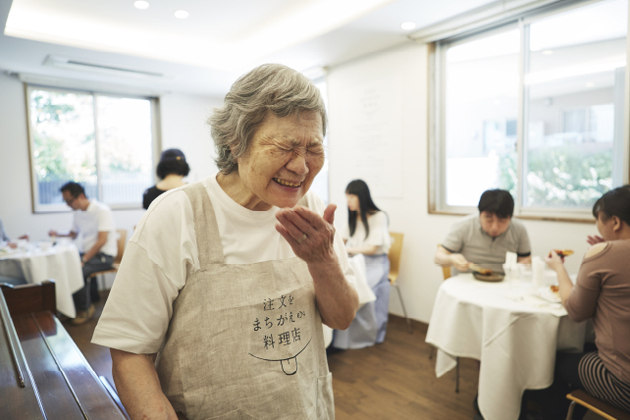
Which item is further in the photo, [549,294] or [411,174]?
[411,174]

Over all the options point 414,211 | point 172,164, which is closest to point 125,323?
point 172,164

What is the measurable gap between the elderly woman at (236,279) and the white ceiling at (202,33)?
8.15 feet

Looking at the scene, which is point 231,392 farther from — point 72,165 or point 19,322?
point 72,165

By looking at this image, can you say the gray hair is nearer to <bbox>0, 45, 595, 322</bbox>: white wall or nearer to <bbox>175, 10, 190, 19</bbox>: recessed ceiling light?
<bbox>0, 45, 595, 322</bbox>: white wall

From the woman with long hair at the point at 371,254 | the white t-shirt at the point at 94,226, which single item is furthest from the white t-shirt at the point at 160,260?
the white t-shirt at the point at 94,226

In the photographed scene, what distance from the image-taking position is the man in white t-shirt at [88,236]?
13.2 feet

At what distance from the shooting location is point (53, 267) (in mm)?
3492

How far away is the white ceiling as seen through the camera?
3242 mm

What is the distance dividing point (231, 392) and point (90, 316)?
13.3ft

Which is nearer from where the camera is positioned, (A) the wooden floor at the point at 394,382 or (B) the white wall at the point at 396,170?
(A) the wooden floor at the point at 394,382

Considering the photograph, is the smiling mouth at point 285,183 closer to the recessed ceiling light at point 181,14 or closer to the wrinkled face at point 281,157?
the wrinkled face at point 281,157

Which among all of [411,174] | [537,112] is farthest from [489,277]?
[411,174]

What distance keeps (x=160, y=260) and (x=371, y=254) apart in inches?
106

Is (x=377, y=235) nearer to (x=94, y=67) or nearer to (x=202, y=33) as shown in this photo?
(x=202, y=33)
